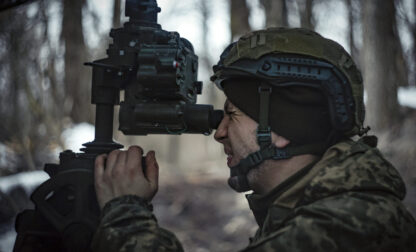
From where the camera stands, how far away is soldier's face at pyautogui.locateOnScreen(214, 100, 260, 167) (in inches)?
81.0

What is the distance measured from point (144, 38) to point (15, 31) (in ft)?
18.6

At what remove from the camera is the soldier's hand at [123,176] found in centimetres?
182

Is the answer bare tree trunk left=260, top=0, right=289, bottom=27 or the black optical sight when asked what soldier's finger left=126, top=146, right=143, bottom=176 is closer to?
the black optical sight

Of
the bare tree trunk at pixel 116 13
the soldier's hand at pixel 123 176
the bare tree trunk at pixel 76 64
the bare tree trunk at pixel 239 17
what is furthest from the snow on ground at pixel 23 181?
the bare tree trunk at pixel 239 17

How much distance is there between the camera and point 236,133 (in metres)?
2.09

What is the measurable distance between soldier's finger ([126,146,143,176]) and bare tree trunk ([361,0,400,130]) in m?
7.39

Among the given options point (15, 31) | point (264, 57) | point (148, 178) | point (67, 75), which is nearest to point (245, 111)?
point (264, 57)

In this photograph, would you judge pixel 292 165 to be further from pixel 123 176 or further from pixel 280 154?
pixel 123 176

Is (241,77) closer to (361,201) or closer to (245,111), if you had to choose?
(245,111)

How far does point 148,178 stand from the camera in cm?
190

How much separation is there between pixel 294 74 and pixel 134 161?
2.64 feet

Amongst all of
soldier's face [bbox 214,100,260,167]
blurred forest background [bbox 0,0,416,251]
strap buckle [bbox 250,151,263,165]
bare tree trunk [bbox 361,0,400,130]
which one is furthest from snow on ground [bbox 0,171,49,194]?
bare tree trunk [bbox 361,0,400,130]

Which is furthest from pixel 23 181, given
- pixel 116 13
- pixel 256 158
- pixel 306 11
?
pixel 306 11

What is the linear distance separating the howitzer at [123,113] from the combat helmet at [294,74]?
0.77ft
